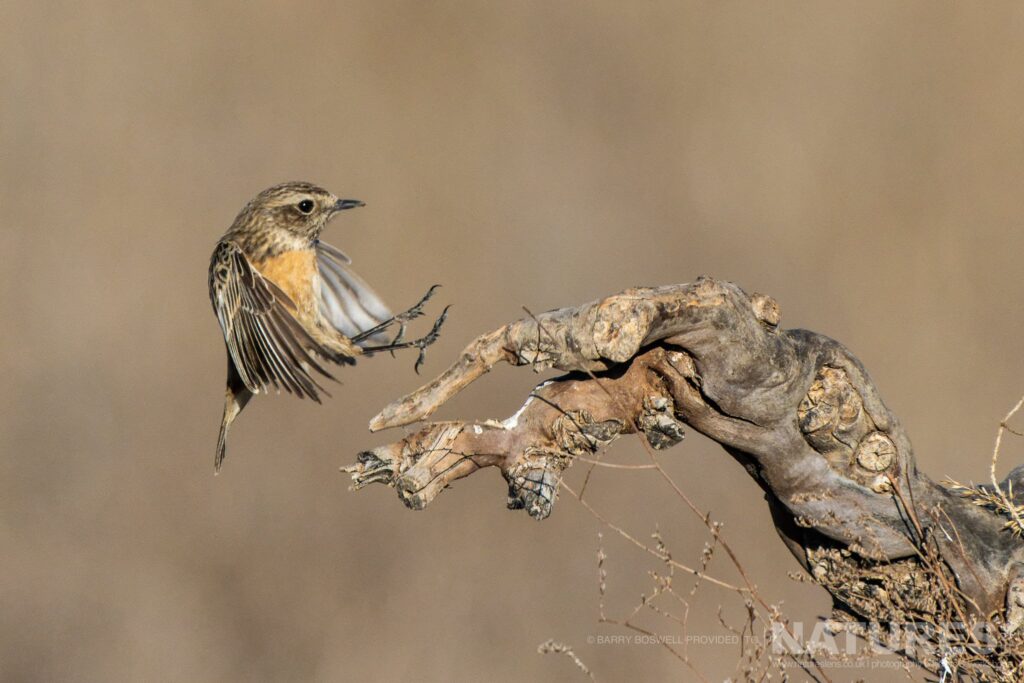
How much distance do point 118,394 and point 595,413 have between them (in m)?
7.45

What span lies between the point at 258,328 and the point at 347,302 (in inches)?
33.6

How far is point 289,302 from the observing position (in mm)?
5453

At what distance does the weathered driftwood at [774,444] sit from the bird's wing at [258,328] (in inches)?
44.3

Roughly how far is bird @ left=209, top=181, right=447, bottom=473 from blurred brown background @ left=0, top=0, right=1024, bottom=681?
3.56 meters

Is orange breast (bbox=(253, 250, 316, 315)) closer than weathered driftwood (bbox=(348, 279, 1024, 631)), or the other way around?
weathered driftwood (bbox=(348, 279, 1024, 631))

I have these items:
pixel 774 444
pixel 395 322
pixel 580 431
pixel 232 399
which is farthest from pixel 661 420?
pixel 232 399

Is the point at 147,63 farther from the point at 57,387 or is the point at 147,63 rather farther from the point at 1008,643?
the point at 1008,643

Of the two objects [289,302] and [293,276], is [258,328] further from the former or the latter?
[293,276]

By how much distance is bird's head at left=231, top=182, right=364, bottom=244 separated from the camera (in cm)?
580

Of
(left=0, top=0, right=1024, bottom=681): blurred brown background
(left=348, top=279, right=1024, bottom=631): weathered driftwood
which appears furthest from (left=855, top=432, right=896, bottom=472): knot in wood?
(left=0, top=0, right=1024, bottom=681): blurred brown background

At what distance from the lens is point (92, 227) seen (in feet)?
36.5

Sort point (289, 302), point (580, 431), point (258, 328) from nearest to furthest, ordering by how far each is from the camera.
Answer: point (580, 431)
point (258, 328)
point (289, 302)

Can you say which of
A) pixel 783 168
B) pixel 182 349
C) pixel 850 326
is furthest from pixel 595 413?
pixel 783 168

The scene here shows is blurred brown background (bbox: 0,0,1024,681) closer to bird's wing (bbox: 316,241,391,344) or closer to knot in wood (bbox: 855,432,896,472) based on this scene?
bird's wing (bbox: 316,241,391,344)
